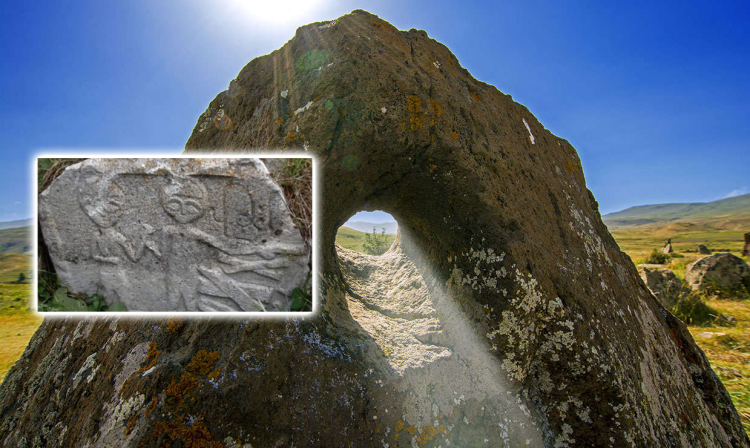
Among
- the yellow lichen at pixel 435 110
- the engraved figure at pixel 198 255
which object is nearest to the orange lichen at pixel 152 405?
the engraved figure at pixel 198 255

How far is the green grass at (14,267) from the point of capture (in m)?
1.77

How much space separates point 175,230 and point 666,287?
9.74 metres

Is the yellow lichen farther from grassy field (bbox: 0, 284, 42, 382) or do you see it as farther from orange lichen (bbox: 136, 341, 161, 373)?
grassy field (bbox: 0, 284, 42, 382)

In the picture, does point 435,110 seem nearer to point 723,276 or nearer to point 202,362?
point 202,362

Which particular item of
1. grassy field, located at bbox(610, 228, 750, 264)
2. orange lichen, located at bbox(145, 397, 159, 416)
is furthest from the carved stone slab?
grassy field, located at bbox(610, 228, 750, 264)

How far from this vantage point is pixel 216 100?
3.45 meters

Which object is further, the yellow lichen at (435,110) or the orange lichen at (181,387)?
the yellow lichen at (435,110)

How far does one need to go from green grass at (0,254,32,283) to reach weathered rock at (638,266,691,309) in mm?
9826

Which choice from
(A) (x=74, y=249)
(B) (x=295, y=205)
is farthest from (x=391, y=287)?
(A) (x=74, y=249)

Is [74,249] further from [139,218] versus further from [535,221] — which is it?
[535,221]

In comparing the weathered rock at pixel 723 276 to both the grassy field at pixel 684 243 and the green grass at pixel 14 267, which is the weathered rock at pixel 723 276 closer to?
the grassy field at pixel 684 243

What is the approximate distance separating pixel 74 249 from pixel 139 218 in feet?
1.18

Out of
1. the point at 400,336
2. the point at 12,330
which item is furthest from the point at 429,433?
the point at 12,330

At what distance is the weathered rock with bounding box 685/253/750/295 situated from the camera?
8.70m
